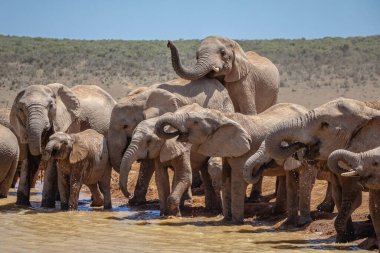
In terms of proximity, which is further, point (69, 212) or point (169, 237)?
point (69, 212)

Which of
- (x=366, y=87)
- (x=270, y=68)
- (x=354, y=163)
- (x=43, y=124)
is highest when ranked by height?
(x=366, y=87)

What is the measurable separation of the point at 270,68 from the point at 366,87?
2335cm

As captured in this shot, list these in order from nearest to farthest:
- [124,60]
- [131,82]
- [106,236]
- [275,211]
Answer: [106,236], [275,211], [131,82], [124,60]

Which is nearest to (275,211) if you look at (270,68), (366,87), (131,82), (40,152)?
(40,152)

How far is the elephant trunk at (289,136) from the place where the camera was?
9.53 metres

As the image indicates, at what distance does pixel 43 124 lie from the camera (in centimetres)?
1339

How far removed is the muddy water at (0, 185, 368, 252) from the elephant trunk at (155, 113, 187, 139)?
114cm

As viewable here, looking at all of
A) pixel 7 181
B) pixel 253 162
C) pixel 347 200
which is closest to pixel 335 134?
pixel 347 200

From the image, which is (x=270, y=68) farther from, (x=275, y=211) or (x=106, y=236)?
(x=106, y=236)

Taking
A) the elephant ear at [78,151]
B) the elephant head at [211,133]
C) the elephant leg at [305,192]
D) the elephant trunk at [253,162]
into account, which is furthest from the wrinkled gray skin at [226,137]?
the elephant ear at [78,151]

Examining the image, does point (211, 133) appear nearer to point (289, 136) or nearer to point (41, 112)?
point (289, 136)

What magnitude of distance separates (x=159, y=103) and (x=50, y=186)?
2.06 metres

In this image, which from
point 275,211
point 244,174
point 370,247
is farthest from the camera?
point 275,211

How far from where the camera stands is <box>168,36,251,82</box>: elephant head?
46.7 ft
